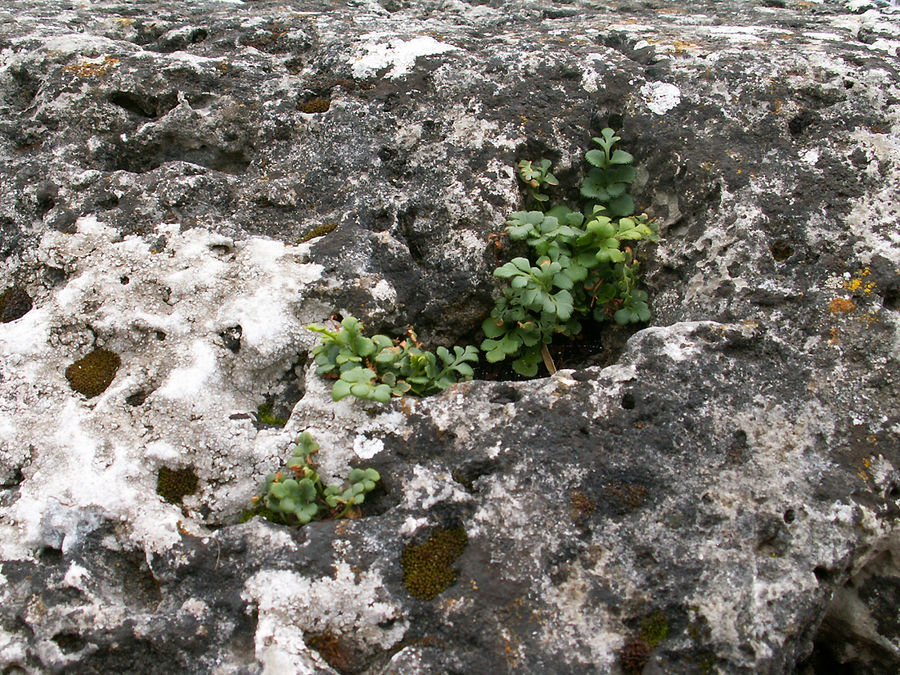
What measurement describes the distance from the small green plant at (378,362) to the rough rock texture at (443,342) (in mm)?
137

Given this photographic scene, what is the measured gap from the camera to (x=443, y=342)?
11.5 ft

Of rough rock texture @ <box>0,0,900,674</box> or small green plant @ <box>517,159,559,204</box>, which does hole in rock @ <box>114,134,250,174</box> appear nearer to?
rough rock texture @ <box>0,0,900,674</box>

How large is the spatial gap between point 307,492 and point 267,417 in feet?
1.80

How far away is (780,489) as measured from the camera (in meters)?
2.56

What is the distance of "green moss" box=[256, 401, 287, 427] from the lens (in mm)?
2961

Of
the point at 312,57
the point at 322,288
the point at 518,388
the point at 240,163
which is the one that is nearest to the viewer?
the point at 518,388

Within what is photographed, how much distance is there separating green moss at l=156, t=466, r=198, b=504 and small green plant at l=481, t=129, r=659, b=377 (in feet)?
4.92

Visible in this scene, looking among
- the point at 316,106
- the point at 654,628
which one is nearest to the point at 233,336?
the point at 316,106

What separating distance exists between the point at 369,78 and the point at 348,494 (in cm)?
275

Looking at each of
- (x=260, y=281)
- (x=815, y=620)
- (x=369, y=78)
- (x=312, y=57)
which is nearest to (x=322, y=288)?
(x=260, y=281)

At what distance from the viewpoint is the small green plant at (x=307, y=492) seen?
2559 mm

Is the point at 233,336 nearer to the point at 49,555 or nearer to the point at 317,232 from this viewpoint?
the point at 317,232

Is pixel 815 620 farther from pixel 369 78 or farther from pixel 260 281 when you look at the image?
pixel 369 78

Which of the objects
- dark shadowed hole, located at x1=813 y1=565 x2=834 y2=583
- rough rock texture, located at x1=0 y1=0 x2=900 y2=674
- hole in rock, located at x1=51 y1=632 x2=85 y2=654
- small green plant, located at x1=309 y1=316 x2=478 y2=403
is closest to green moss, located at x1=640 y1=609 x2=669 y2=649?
rough rock texture, located at x1=0 y1=0 x2=900 y2=674
